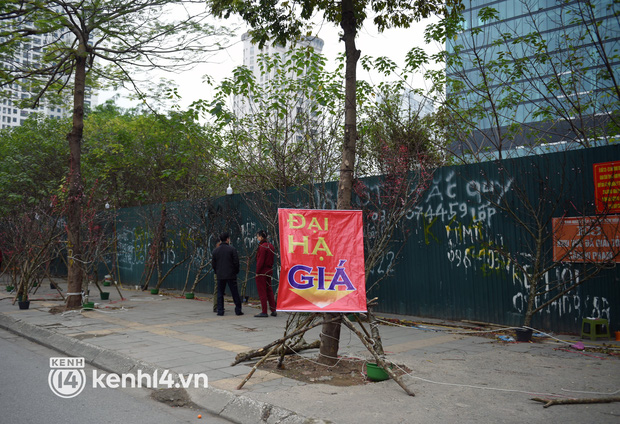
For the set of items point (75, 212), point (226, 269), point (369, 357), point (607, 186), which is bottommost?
point (369, 357)

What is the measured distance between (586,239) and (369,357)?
3917 millimetres

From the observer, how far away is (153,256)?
16625 mm

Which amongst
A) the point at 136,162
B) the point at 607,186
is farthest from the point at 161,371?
the point at 136,162

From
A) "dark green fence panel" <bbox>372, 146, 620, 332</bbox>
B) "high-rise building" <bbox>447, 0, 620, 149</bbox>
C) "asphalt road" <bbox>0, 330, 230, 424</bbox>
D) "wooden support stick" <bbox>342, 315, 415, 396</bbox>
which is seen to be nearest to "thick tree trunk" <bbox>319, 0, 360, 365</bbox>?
"wooden support stick" <bbox>342, 315, 415, 396</bbox>

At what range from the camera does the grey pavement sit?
466 centimetres

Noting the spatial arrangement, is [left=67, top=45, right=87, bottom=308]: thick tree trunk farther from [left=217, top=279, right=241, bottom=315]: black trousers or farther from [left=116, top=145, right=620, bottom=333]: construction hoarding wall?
[left=116, top=145, right=620, bottom=333]: construction hoarding wall

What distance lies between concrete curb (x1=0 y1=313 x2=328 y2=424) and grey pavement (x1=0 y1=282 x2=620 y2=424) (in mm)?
13

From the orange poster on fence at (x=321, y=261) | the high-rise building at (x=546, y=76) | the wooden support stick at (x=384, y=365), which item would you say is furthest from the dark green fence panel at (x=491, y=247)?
the wooden support stick at (x=384, y=365)

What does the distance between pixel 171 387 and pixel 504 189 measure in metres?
6.26

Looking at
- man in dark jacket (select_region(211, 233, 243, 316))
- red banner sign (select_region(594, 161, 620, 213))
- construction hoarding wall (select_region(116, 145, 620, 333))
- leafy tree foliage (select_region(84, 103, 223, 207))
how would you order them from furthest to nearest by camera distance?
leafy tree foliage (select_region(84, 103, 223, 207)) < man in dark jacket (select_region(211, 233, 243, 316)) < construction hoarding wall (select_region(116, 145, 620, 333)) < red banner sign (select_region(594, 161, 620, 213))

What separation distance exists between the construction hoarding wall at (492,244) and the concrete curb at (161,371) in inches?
153

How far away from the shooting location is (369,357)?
22.1 feet

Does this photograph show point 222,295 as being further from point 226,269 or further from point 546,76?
point 546,76

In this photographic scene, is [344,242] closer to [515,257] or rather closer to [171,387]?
[171,387]
